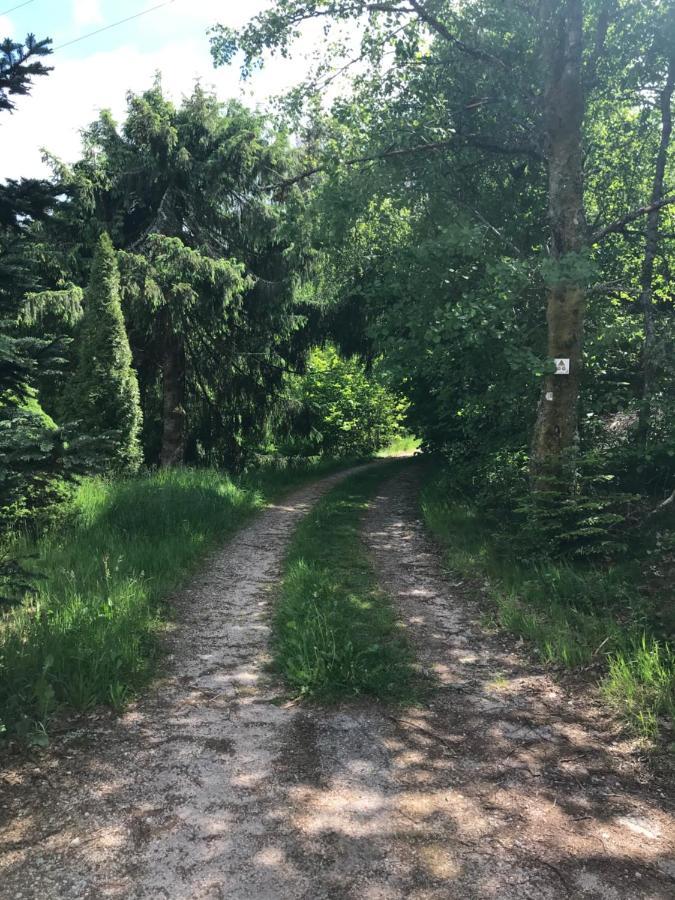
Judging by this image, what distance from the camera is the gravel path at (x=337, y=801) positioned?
8.41 ft

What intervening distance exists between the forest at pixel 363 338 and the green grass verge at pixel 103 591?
0.11 ft

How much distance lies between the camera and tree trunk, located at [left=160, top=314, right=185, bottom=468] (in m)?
14.6

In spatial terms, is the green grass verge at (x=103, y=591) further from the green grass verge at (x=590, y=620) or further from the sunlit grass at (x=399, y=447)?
the sunlit grass at (x=399, y=447)

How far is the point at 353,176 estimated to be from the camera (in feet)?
32.0

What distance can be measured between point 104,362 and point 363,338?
6.67 metres

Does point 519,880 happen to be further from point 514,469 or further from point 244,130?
point 244,130

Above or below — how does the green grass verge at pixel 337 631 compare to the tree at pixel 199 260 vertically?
below

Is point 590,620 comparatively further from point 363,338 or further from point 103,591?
point 363,338

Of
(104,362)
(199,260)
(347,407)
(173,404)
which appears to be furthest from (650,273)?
(347,407)

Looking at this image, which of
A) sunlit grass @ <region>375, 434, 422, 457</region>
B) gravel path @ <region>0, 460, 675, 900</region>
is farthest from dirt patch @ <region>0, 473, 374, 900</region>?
sunlit grass @ <region>375, 434, 422, 457</region>

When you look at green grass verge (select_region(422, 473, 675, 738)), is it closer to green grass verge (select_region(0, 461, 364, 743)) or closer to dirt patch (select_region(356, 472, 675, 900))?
dirt patch (select_region(356, 472, 675, 900))

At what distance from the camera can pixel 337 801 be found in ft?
10.2

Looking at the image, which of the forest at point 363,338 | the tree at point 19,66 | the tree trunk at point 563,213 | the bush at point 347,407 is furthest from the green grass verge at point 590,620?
the bush at point 347,407

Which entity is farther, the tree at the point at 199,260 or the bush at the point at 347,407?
the bush at the point at 347,407
